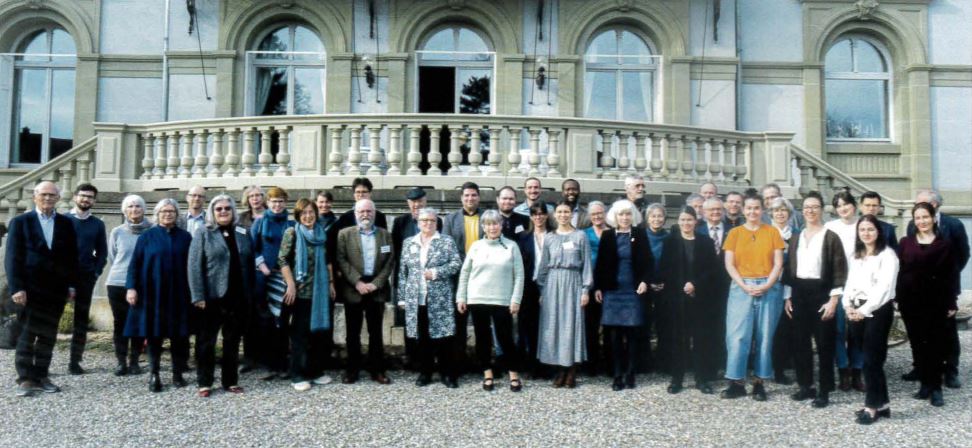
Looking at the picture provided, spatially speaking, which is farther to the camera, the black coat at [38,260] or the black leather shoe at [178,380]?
the black leather shoe at [178,380]

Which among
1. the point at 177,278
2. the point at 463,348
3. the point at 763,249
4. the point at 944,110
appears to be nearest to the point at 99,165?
the point at 177,278

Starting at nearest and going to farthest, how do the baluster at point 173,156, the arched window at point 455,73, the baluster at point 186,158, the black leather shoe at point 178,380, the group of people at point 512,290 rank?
the group of people at point 512,290, the black leather shoe at point 178,380, the baluster at point 186,158, the baluster at point 173,156, the arched window at point 455,73

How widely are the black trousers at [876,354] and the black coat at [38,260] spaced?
6.30 m

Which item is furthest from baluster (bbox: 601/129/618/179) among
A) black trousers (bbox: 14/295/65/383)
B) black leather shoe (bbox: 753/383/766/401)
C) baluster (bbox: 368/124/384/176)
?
black trousers (bbox: 14/295/65/383)

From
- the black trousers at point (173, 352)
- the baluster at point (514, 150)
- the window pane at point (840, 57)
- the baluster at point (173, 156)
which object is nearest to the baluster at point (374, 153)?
the baluster at point (514, 150)

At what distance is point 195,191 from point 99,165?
4359 millimetres

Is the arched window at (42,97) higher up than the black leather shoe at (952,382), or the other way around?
the arched window at (42,97)

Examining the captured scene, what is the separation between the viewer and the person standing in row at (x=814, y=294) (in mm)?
5387

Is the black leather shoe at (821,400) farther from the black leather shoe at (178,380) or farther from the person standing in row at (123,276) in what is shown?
the person standing in row at (123,276)

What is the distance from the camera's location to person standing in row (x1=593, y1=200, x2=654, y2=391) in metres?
5.89

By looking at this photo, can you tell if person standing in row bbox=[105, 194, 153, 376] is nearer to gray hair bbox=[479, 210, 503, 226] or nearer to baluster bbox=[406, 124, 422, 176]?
gray hair bbox=[479, 210, 503, 226]

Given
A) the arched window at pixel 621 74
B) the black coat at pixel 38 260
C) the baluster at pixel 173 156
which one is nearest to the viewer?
the black coat at pixel 38 260

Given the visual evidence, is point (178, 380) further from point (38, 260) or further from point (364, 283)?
point (364, 283)

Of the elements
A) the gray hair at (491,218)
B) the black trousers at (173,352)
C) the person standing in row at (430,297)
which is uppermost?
the gray hair at (491,218)
